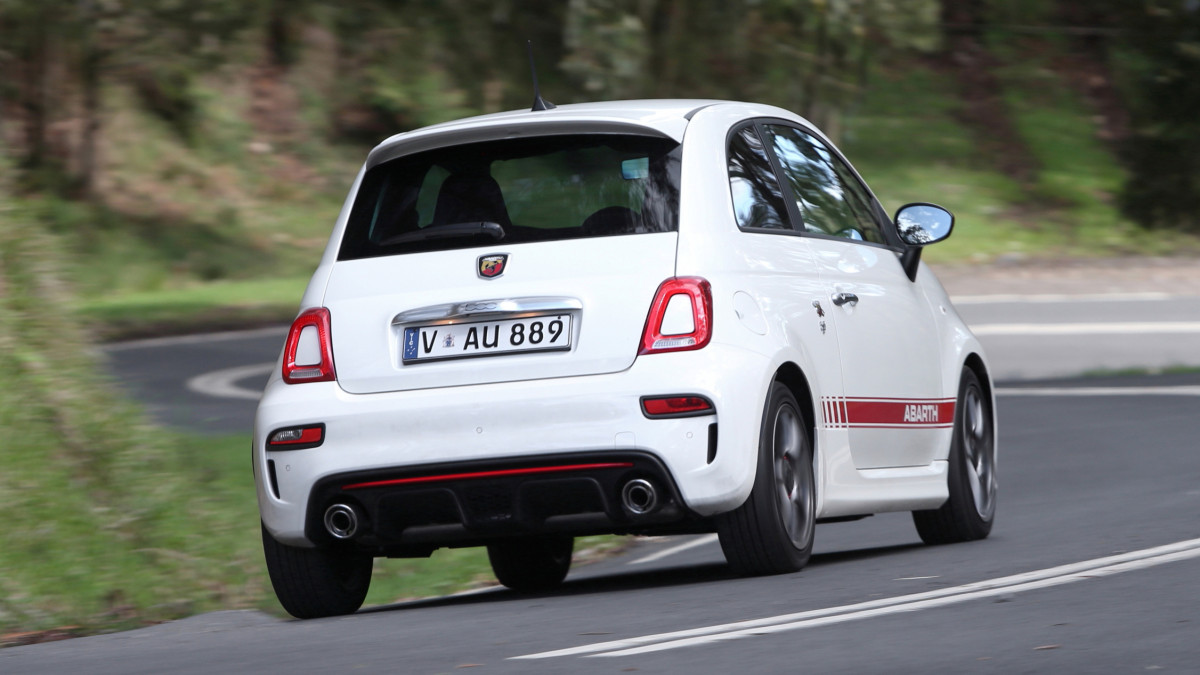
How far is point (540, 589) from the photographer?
318 inches

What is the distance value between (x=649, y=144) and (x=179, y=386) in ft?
37.3

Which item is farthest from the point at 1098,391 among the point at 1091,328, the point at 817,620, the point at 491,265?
the point at 817,620

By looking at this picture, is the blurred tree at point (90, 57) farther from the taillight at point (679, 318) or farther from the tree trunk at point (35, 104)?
the taillight at point (679, 318)

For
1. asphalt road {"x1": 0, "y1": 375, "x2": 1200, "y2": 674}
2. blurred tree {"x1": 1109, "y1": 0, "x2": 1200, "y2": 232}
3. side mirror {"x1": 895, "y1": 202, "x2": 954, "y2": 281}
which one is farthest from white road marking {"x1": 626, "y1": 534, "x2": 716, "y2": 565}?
blurred tree {"x1": 1109, "y1": 0, "x2": 1200, "y2": 232}

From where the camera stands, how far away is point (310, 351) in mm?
6660

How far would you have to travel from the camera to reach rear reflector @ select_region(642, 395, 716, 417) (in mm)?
6277

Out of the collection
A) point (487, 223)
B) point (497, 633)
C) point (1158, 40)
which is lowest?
point (1158, 40)

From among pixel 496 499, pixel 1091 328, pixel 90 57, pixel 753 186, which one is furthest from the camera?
pixel 90 57

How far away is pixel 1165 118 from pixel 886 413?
2512 centimetres

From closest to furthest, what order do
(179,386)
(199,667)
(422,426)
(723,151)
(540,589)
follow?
(199,667) < (422,426) < (723,151) < (540,589) < (179,386)

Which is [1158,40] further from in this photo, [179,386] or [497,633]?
[497,633]

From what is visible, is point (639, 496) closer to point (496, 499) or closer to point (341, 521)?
point (496, 499)

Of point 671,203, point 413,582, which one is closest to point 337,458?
point 671,203

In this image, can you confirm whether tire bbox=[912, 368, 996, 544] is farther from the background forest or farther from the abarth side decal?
the background forest
